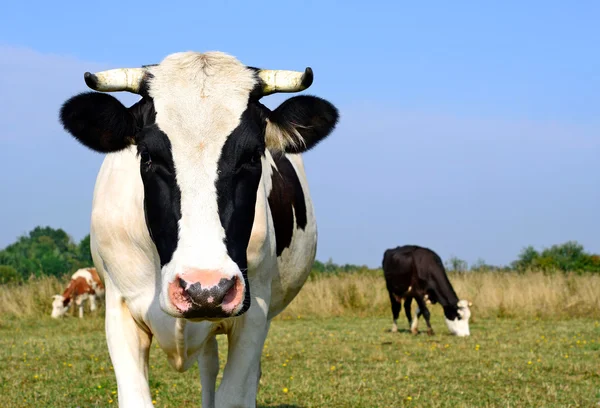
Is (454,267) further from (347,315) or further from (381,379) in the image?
(381,379)

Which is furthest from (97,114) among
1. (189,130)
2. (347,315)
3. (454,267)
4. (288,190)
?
(454,267)

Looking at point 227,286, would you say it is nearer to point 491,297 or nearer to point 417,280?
point 417,280

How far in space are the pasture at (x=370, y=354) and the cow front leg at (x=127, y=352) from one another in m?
3.35

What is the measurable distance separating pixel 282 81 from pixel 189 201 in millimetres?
971

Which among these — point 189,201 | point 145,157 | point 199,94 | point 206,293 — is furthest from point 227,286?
point 199,94

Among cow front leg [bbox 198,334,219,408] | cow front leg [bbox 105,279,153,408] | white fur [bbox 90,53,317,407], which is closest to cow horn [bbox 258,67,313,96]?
white fur [bbox 90,53,317,407]

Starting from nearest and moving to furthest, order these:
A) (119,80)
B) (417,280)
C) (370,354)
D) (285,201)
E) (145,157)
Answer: (145,157), (119,80), (285,201), (370,354), (417,280)

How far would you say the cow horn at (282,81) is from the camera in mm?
4148

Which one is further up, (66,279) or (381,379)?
(66,279)

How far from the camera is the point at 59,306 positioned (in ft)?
70.4

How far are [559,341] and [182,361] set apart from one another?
11331mm

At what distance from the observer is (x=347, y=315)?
857 inches

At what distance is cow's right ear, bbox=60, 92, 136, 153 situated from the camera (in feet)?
13.3

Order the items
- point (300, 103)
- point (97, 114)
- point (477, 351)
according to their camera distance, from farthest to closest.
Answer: point (477, 351), point (300, 103), point (97, 114)
